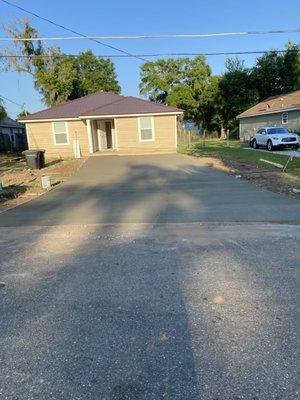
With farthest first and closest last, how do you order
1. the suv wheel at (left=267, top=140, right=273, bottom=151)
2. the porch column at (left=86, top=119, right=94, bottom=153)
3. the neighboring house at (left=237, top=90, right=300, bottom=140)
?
the neighboring house at (left=237, top=90, right=300, bottom=140)
the porch column at (left=86, top=119, right=94, bottom=153)
the suv wheel at (left=267, top=140, right=273, bottom=151)

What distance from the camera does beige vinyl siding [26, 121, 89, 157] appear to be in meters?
27.4

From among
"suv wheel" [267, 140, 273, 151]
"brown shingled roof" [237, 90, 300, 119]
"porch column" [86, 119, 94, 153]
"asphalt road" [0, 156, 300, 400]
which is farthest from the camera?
"brown shingled roof" [237, 90, 300, 119]

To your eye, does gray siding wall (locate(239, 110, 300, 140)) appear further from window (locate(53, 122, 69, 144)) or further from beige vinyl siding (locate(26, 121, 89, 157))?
window (locate(53, 122, 69, 144))

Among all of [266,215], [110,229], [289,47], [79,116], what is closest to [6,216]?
[110,229]

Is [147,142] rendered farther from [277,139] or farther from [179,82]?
[179,82]

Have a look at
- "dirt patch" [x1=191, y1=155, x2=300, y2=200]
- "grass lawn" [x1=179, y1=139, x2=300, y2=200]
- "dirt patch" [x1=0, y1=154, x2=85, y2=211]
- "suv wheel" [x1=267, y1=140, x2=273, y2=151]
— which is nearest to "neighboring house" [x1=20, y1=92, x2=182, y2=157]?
"suv wheel" [x1=267, y1=140, x2=273, y2=151]

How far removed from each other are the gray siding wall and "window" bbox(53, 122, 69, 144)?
62.2 feet

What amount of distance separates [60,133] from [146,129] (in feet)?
20.1

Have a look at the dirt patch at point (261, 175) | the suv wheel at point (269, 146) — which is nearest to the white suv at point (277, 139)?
the suv wheel at point (269, 146)

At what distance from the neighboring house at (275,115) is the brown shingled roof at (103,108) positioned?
12238mm

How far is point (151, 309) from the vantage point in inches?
154

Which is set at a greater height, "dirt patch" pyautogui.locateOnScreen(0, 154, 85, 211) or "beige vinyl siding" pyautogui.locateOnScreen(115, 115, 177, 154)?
"beige vinyl siding" pyautogui.locateOnScreen(115, 115, 177, 154)

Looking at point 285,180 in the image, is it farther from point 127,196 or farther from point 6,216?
point 6,216

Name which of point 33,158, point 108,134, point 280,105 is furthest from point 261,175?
point 280,105
